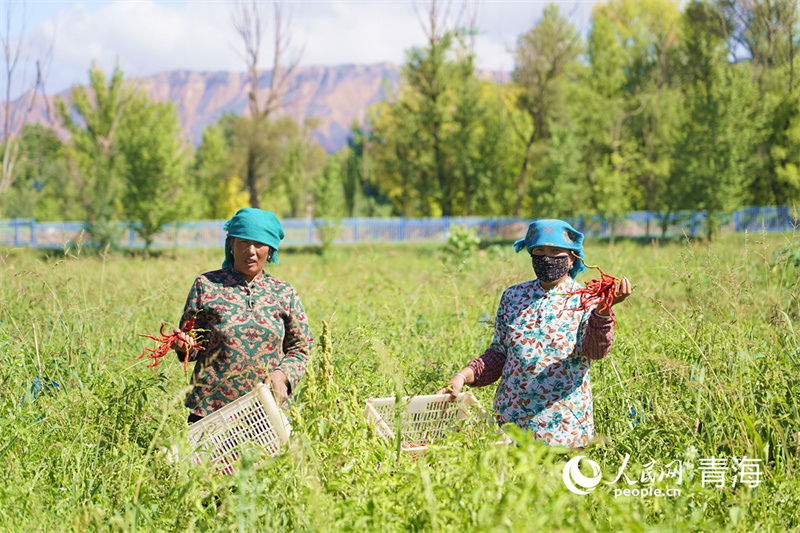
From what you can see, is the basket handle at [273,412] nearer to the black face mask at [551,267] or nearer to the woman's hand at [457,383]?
the woman's hand at [457,383]

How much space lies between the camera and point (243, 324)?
2.62 metres

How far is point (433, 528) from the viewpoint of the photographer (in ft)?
5.00

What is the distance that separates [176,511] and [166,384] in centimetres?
77

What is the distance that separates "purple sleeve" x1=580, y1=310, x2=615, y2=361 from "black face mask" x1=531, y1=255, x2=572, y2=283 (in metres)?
0.23

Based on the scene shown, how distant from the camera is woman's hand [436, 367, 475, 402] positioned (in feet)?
8.19

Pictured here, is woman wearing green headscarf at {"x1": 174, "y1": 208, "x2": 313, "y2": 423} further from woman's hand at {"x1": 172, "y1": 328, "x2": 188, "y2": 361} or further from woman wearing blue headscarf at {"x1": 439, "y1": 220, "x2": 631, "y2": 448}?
woman wearing blue headscarf at {"x1": 439, "y1": 220, "x2": 631, "y2": 448}

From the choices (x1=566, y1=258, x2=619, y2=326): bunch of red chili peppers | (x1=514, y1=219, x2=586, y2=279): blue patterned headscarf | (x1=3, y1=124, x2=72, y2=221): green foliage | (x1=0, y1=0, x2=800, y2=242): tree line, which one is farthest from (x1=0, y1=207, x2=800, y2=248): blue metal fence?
(x1=566, y1=258, x2=619, y2=326): bunch of red chili peppers

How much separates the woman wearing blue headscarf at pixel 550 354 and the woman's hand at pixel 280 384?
68 cm

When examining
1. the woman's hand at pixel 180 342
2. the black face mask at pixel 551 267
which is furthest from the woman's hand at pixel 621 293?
the woman's hand at pixel 180 342

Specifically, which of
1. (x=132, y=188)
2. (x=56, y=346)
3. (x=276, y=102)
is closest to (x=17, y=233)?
(x=132, y=188)

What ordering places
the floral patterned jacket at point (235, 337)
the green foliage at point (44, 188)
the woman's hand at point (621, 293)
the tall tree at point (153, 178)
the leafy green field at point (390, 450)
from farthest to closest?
the green foliage at point (44, 188) → the tall tree at point (153, 178) → the floral patterned jacket at point (235, 337) → the woman's hand at point (621, 293) → the leafy green field at point (390, 450)

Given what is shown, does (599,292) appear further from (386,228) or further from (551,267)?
(386,228)

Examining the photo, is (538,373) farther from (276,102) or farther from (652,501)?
(276,102)

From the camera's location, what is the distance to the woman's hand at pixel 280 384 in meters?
2.45
